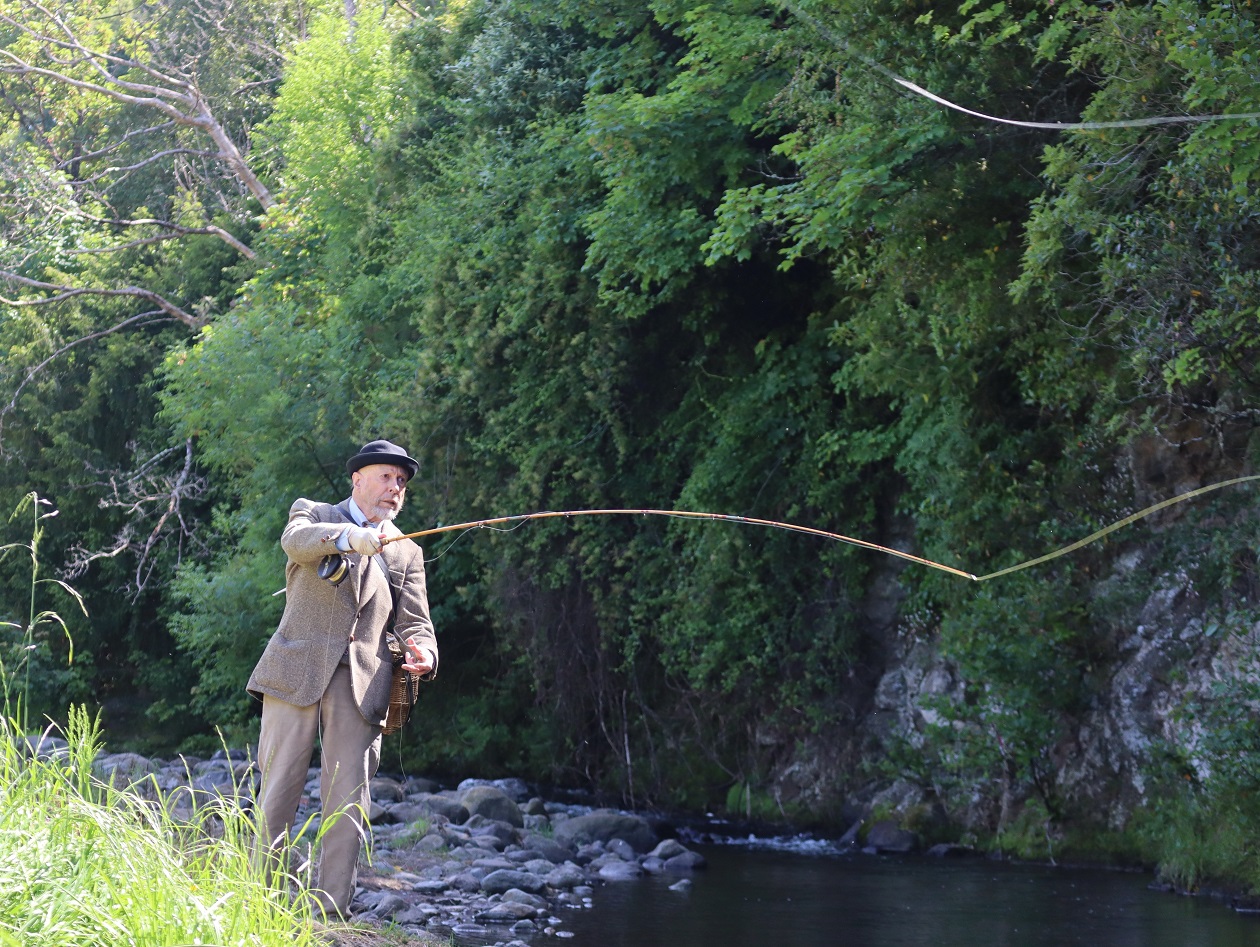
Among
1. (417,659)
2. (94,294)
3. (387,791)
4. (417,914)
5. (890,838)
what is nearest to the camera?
(417,659)

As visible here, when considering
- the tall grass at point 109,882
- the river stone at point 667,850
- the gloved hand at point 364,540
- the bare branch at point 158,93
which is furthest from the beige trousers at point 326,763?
the bare branch at point 158,93

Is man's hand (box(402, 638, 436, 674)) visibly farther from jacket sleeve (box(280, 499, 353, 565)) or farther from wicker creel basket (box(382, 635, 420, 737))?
jacket sleeve (box(280, 499, 353, 565))

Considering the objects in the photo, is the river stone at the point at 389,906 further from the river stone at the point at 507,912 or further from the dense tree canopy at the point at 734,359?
the dense tree canopy at the point at 734,359

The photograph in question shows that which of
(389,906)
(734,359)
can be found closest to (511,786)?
(734,359)

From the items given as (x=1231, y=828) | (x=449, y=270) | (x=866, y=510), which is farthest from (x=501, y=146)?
(x=1231, y=828)

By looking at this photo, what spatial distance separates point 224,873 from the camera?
385 cm

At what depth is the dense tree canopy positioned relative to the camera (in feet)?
26.4

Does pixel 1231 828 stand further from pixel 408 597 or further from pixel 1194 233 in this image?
pixel 408 597

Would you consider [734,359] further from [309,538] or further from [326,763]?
[309,538]

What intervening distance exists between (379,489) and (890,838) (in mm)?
7263

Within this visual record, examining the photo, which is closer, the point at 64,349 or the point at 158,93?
the point at 64,349

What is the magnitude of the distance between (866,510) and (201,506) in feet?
46.7

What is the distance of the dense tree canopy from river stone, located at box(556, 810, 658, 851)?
209 cm

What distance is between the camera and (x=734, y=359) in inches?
514
